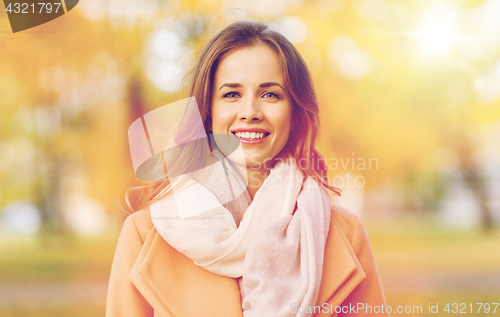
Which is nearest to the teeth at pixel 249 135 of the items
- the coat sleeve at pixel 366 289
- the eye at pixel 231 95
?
the eye at pixel 231 95

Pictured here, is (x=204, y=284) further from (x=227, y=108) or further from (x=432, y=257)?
(x=432, y=257)

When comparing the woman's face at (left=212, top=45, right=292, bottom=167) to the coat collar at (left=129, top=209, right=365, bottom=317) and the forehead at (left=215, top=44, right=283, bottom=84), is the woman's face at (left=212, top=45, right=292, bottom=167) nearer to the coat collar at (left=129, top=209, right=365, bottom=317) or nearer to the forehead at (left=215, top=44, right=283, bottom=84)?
the forehead at (left=215, top=44, right=283, bottom=84)

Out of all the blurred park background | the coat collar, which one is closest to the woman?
the coat collar

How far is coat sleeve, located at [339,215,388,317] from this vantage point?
1978 millimetres

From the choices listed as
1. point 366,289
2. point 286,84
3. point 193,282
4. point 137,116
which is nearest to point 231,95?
point 286,84

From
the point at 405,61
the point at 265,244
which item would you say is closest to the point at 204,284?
the point at 265,244

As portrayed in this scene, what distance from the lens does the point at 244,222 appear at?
1.79 metres

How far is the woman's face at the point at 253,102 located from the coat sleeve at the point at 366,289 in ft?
2.24

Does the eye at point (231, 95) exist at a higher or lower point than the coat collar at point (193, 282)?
higher

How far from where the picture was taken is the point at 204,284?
1.78 meters

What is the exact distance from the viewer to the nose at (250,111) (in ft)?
5.72

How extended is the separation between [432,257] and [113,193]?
7172 millimetres

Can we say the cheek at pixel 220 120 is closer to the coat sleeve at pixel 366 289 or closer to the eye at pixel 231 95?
the eye at pixel 231 95

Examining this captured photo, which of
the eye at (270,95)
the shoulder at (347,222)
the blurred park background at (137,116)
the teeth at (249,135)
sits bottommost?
the shoulder at (347,222)
